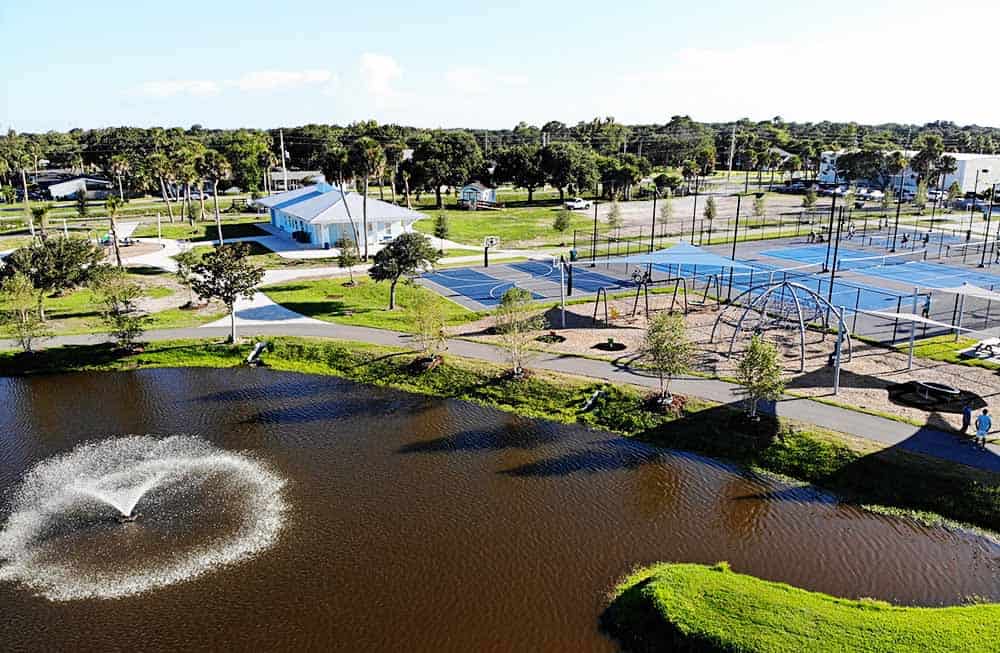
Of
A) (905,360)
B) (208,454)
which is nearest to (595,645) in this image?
(208,454)

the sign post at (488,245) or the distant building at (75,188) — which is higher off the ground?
the distant building at (75,188)

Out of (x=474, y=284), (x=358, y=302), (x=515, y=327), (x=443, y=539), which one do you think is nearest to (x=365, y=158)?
(x=474, y=284)

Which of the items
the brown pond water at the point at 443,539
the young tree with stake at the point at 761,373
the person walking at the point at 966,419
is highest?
the young tree with stake at the point at 761,373

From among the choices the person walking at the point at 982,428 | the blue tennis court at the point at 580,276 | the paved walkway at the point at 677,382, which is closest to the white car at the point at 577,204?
the blue tennis court at the point at 580,276

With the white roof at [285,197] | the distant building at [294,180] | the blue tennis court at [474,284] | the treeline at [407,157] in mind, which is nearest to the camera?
the blue tennis court at [474,284]

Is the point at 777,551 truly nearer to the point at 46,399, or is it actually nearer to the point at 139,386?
the point at 139,386

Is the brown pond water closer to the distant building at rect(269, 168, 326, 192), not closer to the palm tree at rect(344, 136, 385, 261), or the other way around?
the palm tree at rect(344, 136, 385, 261)

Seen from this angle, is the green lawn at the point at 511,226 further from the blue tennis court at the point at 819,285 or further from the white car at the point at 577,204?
the blue tennis court at the point at 819,285
